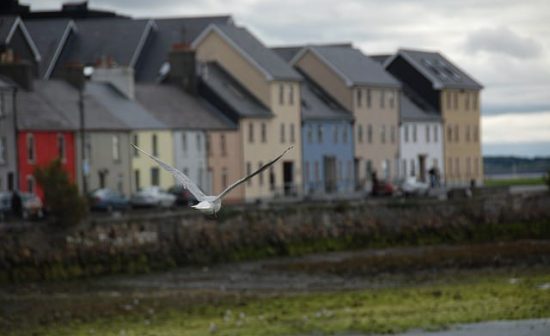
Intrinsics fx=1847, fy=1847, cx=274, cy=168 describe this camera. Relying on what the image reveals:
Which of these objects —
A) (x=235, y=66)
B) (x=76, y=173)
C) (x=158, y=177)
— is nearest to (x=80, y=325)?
(x=76, y=173)

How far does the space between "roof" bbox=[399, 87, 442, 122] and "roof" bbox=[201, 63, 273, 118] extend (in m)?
20.3

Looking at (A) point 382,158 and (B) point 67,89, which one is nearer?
(B) point 67,89

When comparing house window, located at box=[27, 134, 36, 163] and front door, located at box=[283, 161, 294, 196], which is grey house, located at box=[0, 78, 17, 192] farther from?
front door, located at box=[283, 161, 294, 196]

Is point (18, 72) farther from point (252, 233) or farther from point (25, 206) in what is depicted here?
point (252, 233)

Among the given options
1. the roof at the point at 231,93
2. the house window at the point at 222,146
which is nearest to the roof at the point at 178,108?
the house window at the point at 222,146

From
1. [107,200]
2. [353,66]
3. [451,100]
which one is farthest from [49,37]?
[107,200]

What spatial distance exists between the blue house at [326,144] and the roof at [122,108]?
15.5m

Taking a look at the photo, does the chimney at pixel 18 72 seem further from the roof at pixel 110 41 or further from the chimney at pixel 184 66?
the roof at pixel 110 41

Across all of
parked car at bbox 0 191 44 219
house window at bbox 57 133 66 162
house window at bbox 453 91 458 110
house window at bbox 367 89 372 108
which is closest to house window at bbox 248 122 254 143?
house window at bbox 367 89 372 108

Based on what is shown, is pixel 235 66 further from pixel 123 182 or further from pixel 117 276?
pixel 117 276

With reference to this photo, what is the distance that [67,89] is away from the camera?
9100 cm

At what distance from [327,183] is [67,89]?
982 inches

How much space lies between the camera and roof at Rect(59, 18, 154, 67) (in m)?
112

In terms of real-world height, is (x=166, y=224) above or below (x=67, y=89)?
below
